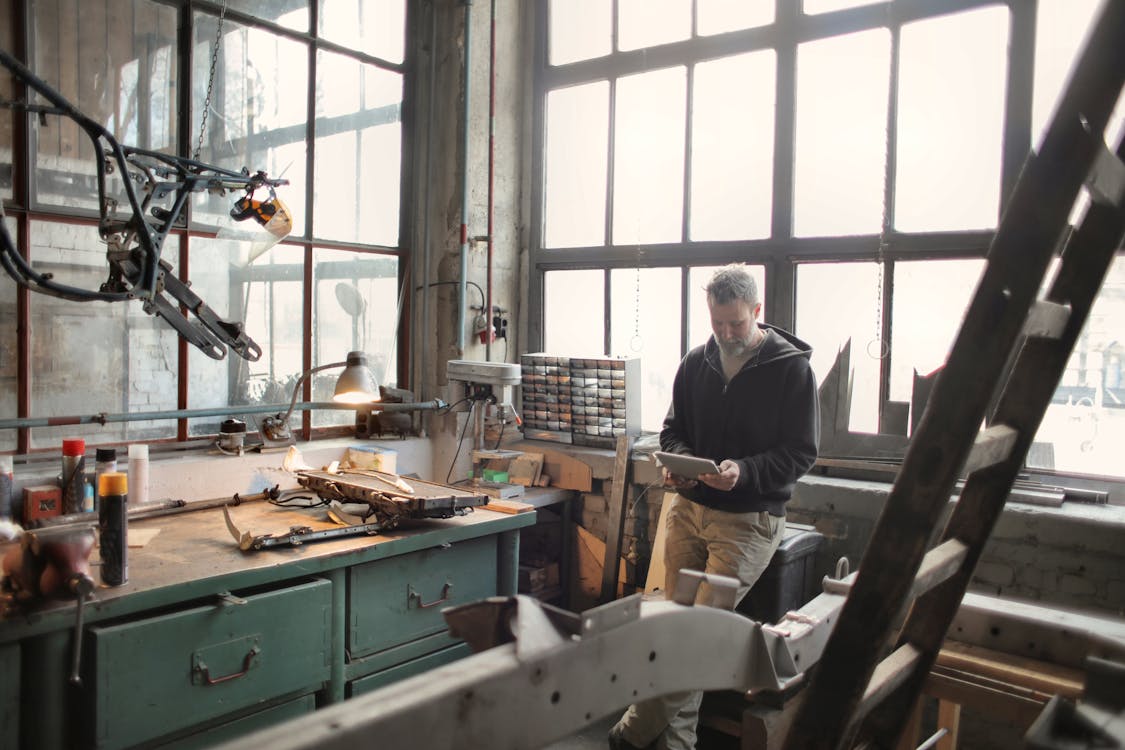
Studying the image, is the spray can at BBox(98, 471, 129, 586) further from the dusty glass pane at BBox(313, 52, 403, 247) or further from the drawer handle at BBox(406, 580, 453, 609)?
the dusty glass pane at BBox(313, 52, 403, 247)

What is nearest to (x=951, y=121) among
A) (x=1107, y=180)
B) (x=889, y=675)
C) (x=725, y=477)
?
(x=725, y=477)

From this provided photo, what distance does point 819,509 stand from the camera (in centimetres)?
330

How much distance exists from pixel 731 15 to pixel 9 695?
3.64 metres

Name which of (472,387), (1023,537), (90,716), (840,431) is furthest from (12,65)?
(1023,537)

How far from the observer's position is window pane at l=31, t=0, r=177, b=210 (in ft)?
9.42

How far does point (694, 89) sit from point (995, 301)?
10.1ft

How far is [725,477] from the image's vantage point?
2520mm

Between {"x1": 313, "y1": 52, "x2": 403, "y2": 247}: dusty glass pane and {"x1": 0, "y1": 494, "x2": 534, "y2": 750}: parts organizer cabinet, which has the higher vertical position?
{"x1": 313, "y1": 52, "x2": 403, "y2": 247}: dusty glass pane

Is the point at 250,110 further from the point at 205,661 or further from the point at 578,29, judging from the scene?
the point at 205,661

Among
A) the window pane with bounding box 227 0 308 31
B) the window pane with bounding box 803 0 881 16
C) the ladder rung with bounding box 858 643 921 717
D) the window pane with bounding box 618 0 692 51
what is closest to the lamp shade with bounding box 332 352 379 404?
the ladder rung with bounding box 858 643 921 717

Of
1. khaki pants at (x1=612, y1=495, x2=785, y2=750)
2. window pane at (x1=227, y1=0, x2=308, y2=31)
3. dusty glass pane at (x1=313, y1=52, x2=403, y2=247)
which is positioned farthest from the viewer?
dusty glass pane at (x1=313, y1=52, x2=403, y2=247)

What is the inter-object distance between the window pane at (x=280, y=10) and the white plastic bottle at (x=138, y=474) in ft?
6.12

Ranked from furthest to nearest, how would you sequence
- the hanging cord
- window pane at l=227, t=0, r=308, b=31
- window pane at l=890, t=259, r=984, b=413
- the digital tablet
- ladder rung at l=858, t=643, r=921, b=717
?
window pane at l=227, t=0, r=308, b=31, the hanging cord, window pane at l=890, t=259, r=984, b=413, the digital tablet, ladder rung at l=858, t=643, r=921, b=717

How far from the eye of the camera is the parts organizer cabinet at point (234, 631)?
188cm
